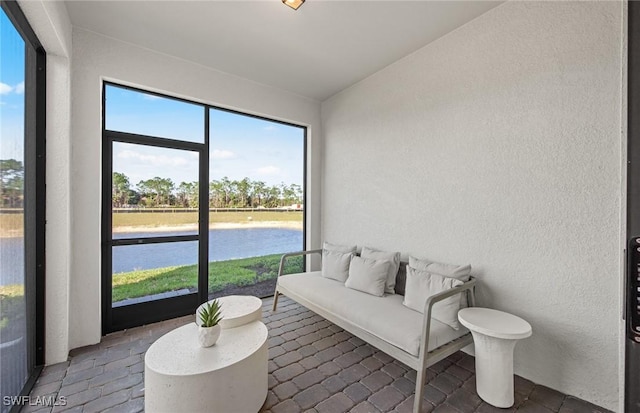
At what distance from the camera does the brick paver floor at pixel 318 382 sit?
69.2 inches

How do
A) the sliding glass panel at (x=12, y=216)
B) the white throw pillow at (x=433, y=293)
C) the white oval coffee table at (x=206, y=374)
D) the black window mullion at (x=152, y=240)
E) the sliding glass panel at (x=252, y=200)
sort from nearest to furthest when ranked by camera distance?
the white oval coffee table at (x=206, y=374), the sliding glass panel at (x=12, y=216), the white throw pillow at (x=433, y=293), the black window mullion at (x=152, y=240), the sliding glass panel at (x=252, y=200)

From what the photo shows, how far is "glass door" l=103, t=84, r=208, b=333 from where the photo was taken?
9.07 feet

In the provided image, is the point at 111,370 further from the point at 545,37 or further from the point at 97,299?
the point at 545,37

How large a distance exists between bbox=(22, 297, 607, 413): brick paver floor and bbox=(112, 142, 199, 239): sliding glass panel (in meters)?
1.17

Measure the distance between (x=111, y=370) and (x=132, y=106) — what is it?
2578mm

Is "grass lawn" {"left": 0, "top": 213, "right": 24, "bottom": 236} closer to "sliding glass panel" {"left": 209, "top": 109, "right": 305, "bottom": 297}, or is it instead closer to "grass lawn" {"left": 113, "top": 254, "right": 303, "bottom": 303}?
"grass lawn" {"left": 113, "top": 254, "right": 303, "bottom": 303}

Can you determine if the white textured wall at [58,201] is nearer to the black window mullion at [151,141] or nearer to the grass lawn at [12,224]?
the grass lawn at [12,224]

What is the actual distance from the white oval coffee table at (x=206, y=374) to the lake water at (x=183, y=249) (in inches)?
43.3

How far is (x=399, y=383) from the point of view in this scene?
2.01 meters

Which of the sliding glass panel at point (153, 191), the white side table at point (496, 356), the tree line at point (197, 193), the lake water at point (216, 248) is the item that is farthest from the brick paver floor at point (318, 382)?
the tree line at point (197, 193)

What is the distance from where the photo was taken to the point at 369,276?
2.71 m

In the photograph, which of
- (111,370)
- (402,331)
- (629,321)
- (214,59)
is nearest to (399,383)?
(402,331)

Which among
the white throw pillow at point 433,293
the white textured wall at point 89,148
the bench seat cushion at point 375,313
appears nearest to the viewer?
the bench seat cushion at point 375,313

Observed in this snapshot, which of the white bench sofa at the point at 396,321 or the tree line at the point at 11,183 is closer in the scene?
the tree line at the point at 11,183
